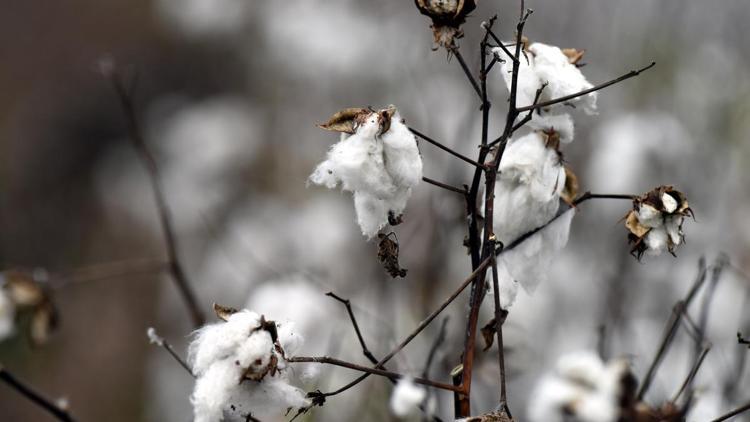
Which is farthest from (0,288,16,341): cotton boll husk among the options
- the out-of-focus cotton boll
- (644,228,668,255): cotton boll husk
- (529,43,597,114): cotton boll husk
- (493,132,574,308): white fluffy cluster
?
the out-of-focus cotton boll

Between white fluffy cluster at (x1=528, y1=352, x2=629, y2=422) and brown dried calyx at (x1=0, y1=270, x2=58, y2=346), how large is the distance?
1.02 metres

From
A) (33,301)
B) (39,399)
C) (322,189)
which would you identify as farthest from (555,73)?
(322,189)

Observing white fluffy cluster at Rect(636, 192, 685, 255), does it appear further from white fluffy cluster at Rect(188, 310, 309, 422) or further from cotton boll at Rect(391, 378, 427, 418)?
white fluffy cluster at Rect(188, 310, 309, 422)

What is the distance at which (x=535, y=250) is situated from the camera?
48.9 inches

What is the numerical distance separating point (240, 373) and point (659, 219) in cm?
56

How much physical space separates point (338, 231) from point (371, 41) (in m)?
1.19

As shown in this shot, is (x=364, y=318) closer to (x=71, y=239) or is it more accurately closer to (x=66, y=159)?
(x=71, y=239)

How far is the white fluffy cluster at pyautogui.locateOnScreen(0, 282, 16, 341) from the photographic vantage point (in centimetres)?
169

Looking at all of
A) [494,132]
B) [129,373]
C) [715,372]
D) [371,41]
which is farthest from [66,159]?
[715,372]

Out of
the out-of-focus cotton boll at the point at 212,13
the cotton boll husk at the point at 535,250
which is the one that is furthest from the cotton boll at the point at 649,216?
the out-of-focus cotton boll at the point at 212,13

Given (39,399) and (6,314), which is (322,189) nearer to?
(6,314)

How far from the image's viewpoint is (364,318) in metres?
2.86

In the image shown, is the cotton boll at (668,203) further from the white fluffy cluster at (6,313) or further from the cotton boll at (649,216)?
the white fluffy cluster at (6,313)

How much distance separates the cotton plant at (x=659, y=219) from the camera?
1.14 m
